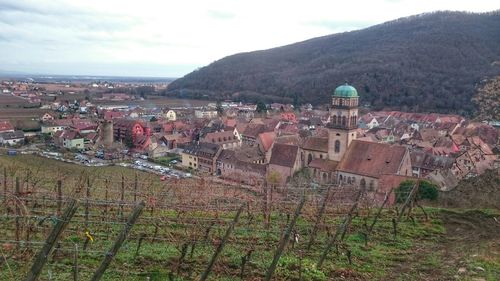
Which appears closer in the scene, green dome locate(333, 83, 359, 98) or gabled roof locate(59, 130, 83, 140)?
green dome locate(333, 83, 359, 98)

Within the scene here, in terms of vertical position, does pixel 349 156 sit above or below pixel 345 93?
below

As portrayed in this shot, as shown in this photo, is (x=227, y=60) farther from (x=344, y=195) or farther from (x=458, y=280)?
(x=458, y=280)

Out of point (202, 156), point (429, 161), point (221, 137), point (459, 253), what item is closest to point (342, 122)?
point (429, 161)

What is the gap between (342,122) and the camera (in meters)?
36.3

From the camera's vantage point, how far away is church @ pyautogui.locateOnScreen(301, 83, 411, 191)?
32316 mm

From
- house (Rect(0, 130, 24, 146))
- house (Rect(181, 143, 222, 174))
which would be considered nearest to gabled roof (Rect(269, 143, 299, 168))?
house (Rect(181, 143, 222, 174))

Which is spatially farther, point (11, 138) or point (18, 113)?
point (18, 113)

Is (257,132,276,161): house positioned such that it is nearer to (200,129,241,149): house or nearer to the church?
(200,129,241,149): house

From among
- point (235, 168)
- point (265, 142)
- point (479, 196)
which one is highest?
point (479, 196)

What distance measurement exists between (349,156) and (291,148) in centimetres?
546

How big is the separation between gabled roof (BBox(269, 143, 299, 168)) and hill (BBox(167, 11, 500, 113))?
2414 inches

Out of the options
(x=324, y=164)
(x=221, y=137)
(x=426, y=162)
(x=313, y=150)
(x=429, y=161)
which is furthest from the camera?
(x=221, y=137)

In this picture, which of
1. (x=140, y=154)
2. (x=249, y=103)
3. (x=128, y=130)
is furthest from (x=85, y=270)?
(x=249, y=103)

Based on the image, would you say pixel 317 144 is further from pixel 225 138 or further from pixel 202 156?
pixel 225 138
